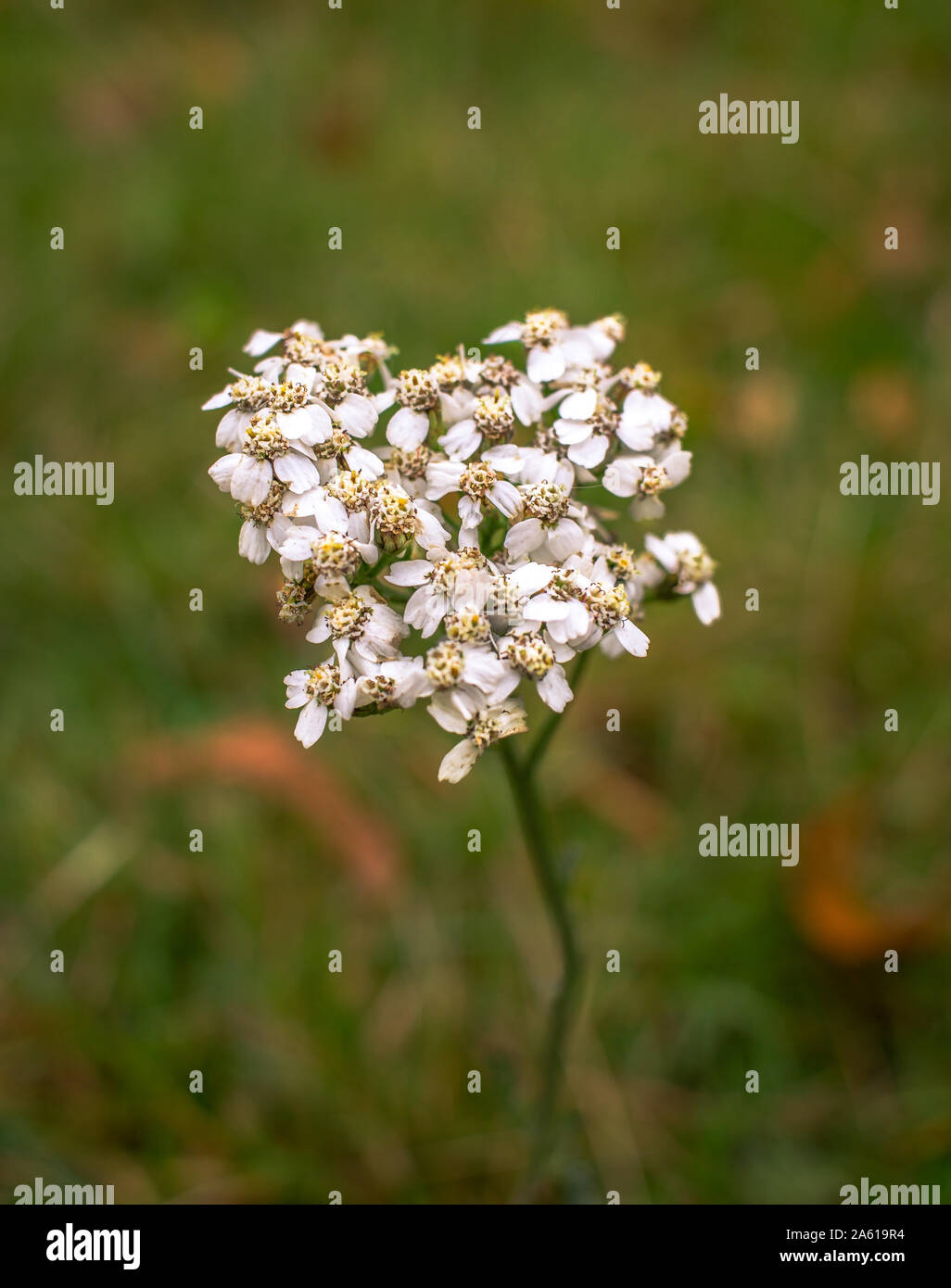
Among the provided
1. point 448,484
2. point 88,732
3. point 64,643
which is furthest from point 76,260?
point 448,484

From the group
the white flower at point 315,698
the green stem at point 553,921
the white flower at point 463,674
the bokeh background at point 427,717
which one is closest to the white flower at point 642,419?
the green stem at point 553,921

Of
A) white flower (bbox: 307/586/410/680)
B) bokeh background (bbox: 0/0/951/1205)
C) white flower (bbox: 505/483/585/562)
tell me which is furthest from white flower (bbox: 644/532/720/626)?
bokeh background (bbox: 0/0/951/1205)

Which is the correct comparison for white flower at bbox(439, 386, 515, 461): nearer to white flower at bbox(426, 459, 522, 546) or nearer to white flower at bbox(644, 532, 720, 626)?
white flower at bbox(426, 459, 522, 546)

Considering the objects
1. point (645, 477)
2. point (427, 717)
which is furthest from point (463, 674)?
point (427, 717)

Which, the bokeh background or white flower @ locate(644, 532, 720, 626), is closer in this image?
white flower @ locate(644, 532, 720, 626)

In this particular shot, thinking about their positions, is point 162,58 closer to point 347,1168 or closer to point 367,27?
point 367,27

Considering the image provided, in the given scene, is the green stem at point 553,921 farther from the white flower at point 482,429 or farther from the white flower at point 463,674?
the white flower at point 482,429
